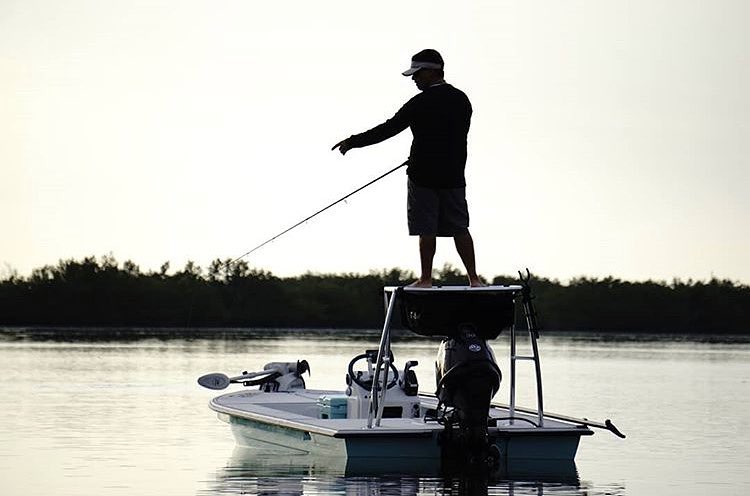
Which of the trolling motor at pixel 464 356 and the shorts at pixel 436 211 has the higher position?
the shorts at pixel 436 211

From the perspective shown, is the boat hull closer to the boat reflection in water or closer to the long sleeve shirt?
the boat reflection in water

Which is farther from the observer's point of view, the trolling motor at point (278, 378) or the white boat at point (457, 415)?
the trolling motor at point (278, 378)

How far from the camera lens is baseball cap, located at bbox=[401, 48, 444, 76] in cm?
1775

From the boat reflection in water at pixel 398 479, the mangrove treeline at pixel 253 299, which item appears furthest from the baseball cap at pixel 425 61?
the mangrove treeline at pixel 253 299

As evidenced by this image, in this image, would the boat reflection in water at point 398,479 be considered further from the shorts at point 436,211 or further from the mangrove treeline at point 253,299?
the mangrove treeline at point 253,299

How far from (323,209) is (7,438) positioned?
6398 millimetres

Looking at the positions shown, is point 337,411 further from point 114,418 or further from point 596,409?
point 596,409

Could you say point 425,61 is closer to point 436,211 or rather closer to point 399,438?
point 436,211

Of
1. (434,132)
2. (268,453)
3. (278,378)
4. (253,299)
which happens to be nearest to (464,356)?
(434,132)

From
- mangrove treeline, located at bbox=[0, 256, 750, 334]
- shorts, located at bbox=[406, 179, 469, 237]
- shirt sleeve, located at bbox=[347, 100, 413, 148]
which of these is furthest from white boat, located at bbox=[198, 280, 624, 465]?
mangrove treeline, located at bbox=[0, 256, 750, 334]

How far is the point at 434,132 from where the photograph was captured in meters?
17.8

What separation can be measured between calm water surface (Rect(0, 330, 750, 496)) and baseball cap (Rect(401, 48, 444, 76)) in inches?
146

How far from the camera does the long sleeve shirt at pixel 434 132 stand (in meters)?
17.8

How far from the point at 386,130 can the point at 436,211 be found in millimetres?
869
